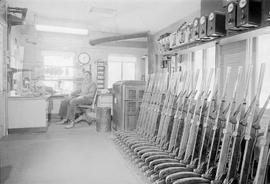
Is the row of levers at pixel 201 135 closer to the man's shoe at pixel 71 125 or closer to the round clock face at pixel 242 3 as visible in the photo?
the round clock face at pixel 242 3

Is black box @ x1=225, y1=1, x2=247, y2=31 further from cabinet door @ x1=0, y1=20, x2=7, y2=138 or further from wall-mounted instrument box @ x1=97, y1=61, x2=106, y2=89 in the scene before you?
wall-mounted instrument box @ x1=97, y1=61, x2=106, y2=89

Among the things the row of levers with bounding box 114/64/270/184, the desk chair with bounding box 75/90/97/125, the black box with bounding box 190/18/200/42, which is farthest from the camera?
the desk chair with bounding box 75/90/97/125

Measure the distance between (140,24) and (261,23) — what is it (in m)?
4.76

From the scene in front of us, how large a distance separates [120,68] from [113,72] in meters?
0.31

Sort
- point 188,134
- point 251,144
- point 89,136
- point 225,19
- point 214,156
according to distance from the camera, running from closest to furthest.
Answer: point 251,144 → point 214,156 → point 188,134 → point 225,19 → point 89,136

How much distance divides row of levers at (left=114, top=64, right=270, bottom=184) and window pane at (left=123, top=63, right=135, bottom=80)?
426 cm

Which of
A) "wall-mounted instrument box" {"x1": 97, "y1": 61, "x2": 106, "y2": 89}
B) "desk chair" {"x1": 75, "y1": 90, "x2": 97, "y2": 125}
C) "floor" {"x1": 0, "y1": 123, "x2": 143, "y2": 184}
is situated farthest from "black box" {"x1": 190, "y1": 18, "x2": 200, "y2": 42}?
"wall-mounted instrument box" {"x1": 97, "y1": 61, "x2": 106, "y2": 89}

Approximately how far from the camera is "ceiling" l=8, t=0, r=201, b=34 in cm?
543

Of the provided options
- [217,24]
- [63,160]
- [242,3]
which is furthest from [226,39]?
[63,160]

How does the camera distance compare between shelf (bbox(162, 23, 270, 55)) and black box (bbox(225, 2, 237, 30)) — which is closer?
shelf (bbox(162, 23, 270, 55))

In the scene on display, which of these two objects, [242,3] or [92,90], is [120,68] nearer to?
[92,90]

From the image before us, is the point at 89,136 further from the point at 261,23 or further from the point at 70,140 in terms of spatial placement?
the point at 261,23

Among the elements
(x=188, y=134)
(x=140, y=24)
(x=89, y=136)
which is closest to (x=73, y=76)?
(x=140, y=24)

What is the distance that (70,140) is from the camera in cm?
482
